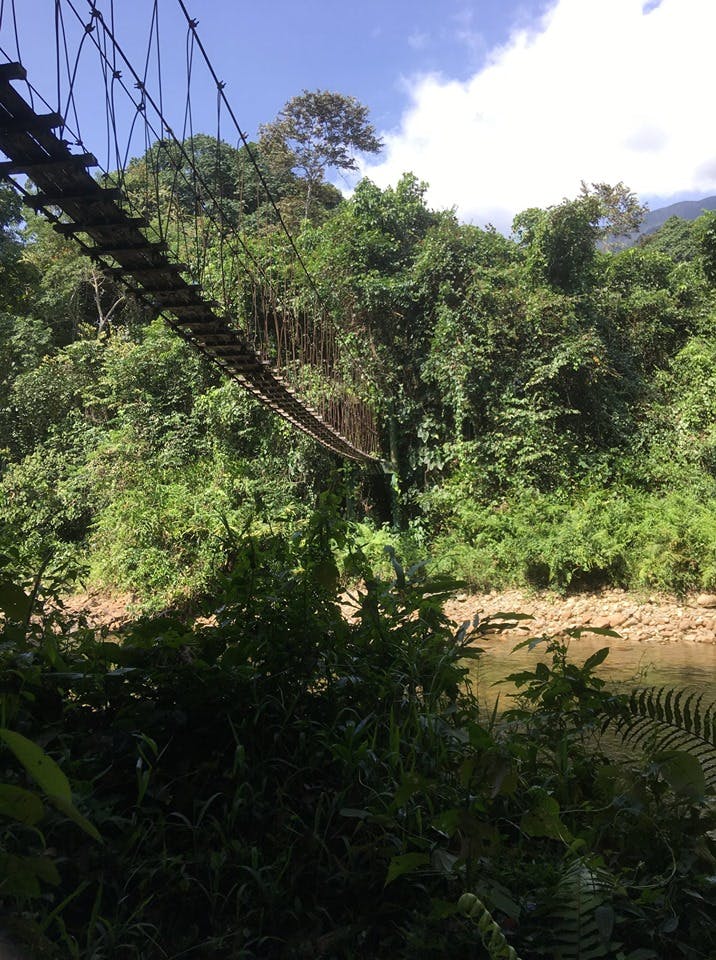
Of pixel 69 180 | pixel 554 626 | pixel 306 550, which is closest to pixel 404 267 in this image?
pixel 554 626

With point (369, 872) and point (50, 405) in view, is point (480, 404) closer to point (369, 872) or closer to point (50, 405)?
point (50, 405)

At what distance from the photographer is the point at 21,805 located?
59 cm

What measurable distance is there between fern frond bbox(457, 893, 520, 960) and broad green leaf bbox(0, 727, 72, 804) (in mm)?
523

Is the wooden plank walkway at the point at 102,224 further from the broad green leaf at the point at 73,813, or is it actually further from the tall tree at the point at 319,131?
the tall tree at the point at 319,131

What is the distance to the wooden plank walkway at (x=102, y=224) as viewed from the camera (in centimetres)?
229

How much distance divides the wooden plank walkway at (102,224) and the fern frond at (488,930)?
7.97 ft

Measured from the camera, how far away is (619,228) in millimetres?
15188

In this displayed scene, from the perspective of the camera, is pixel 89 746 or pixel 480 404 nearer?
pixel 89 746

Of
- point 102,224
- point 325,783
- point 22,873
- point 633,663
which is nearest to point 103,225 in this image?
point 102,224

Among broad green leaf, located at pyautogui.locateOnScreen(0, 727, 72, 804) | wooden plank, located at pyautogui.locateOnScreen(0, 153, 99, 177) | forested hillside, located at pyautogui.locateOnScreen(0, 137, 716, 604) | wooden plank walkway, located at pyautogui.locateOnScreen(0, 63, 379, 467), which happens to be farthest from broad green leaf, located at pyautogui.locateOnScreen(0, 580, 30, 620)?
forested hillside, located at pyautogui.locateOnScreen(0, 137, 716, 604)

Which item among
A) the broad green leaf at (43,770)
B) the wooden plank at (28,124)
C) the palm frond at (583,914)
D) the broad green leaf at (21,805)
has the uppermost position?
the wooden plank at (28,124)

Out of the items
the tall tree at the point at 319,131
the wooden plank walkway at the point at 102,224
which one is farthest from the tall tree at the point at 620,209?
the wooden plank walkway at the point at 102,224

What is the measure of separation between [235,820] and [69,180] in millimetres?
2494

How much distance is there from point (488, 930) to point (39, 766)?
565 millimetres
